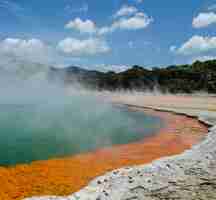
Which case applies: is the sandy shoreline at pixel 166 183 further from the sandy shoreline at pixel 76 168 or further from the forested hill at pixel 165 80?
the forested hill at pixel 165 80

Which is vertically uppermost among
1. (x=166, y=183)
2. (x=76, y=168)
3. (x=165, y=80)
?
(x=165, y=80)

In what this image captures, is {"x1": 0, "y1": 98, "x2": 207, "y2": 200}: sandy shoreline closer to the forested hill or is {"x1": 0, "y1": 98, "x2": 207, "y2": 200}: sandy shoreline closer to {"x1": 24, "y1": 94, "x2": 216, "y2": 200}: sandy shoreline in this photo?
{"x1": 24, "y1": 94, "x2": 216, "y2": 200}: sandy shoreline

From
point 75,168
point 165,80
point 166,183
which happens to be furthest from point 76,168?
point 165,80

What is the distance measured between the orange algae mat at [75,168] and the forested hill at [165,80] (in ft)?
108

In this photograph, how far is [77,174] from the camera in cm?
717

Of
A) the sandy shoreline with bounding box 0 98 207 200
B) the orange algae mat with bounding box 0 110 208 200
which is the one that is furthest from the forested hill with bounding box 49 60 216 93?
the orange algae mat with bounding box 0 110 208 200

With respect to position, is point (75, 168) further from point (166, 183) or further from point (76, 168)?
point (166, 183)

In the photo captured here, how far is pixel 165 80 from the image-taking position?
161ft

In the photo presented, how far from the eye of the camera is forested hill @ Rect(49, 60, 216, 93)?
4272 centimetres

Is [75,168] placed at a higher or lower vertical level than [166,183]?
lower

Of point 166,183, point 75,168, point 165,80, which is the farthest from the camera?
point 165,80

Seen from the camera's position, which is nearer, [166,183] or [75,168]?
[166,183]

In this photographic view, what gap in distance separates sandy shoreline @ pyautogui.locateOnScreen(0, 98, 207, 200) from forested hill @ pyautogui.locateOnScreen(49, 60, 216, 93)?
32580 mm

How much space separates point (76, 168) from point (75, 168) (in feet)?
0.10
